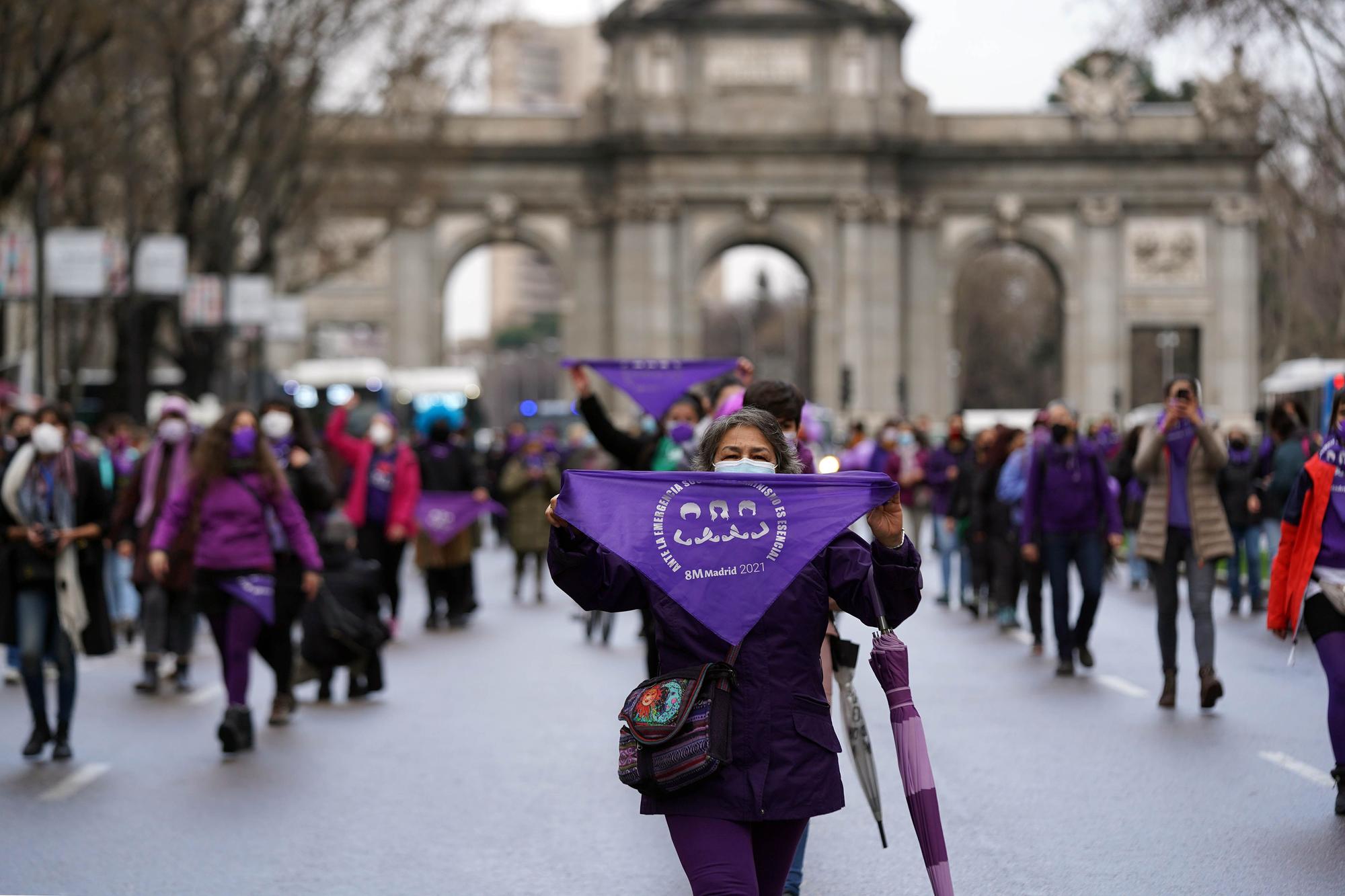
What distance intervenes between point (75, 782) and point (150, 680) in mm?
4604

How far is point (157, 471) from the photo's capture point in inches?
611

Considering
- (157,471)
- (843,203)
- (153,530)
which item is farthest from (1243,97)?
(843,203)

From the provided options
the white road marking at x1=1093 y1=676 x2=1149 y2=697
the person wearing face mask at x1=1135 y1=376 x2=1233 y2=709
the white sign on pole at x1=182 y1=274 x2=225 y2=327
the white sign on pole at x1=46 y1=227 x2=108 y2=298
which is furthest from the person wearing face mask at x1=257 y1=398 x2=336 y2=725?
the white sign on pole at x1=182 y1=274 x2=225 y2=327

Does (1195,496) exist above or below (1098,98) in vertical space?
below

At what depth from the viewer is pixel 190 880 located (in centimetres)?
852

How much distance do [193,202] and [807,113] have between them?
29360mm

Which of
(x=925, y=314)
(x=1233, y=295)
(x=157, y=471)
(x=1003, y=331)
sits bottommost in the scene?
(x=157, y=471)

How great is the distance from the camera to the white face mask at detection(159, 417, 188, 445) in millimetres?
14922

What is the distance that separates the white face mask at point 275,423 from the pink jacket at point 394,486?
5.62m

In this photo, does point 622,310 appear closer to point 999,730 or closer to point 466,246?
point 466,246

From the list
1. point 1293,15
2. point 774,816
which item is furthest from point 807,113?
point 774,816

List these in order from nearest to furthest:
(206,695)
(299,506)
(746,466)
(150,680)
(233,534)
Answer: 1. (746,466)
2. (233,534)
3. (299,506)
4. (206,695)
5. (150,680)

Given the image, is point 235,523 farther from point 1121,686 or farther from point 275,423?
point 1121,686

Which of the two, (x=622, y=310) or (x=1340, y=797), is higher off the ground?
(x=622, y=310)
